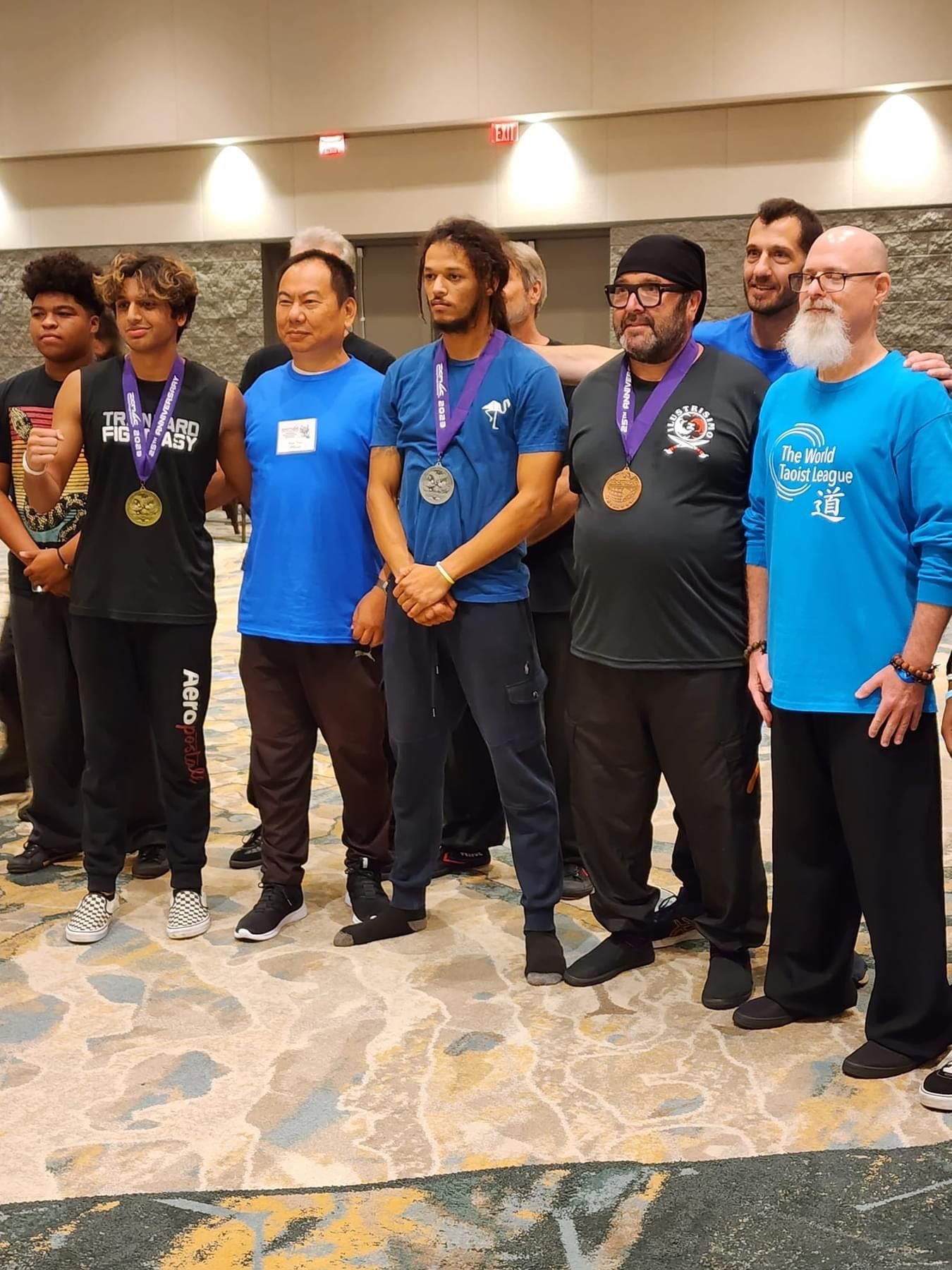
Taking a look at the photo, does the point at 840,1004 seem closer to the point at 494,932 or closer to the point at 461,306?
the point at 494,932

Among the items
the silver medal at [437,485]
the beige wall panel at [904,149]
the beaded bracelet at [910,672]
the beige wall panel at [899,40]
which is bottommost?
the beaded bracelet at [910,672]

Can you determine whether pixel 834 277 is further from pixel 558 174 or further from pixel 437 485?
pixel 558 174

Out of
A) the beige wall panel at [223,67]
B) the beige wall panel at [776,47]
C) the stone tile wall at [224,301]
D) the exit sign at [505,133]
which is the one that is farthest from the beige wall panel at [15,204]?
the beige wall panel at [776,47]

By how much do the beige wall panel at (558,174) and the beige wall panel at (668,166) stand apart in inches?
4.2

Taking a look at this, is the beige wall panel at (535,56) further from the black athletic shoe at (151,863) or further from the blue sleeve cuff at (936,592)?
the blue sleeve cuff at (936,592)

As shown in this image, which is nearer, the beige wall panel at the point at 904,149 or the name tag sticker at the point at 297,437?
the name tag sticker at the point at 297,437

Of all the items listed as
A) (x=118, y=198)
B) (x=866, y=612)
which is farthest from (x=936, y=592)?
(x=118, y=198)

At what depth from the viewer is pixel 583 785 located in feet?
10.5

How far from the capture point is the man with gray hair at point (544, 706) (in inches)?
146

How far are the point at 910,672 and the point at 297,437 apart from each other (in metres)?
1.66

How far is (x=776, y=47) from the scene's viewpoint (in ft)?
33.1

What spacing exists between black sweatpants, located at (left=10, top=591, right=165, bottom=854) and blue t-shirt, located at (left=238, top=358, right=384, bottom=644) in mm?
875

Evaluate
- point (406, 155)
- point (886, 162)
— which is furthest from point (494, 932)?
point (406, 155)

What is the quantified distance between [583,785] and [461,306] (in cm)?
118
